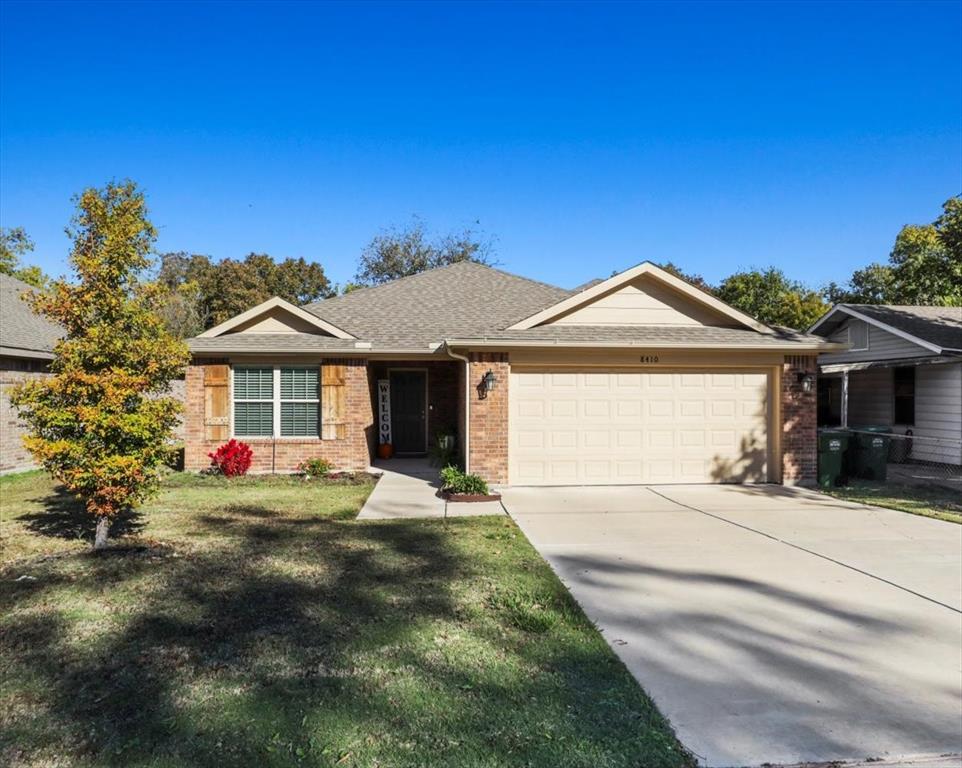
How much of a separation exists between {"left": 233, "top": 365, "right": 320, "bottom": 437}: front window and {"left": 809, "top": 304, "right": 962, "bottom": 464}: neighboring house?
11520 millimetres

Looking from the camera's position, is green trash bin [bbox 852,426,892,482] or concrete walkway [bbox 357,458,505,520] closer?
concrete walkway [bbox 357,458,505,520]

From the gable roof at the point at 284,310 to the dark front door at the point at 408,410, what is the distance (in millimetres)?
2871

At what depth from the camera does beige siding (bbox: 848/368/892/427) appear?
16.4 metres

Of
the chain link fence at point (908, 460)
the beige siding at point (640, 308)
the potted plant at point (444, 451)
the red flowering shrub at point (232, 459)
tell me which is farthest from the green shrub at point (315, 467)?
the chain link fence at point (908, 460)

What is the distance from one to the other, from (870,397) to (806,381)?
7.87 m

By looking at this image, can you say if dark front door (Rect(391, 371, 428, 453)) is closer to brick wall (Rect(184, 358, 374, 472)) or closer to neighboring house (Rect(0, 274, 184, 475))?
brick wall (Rect(184, 358, 374, 472))

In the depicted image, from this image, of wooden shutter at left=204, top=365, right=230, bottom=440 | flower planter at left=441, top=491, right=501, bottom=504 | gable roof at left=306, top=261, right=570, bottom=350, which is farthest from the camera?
gable roof at left=306, top=261, right=570, bottom=350

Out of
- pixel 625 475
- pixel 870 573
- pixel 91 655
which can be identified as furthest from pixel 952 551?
pixel 91 655

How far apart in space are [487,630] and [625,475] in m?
7.12

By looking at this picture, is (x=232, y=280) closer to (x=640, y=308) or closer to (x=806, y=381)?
(x=640, y=308)

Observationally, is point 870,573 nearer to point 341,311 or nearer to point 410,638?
point 410,638

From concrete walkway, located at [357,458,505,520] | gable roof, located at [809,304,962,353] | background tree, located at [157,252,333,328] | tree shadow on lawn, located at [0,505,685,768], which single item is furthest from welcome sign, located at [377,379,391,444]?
background tree, located at [157,252,333,328]

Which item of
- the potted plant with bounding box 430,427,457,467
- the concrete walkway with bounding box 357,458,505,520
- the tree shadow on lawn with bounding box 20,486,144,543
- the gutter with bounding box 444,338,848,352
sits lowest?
the concrete walkway with bounding box 357,458,505,520

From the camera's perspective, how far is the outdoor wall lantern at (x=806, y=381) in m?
11.1
